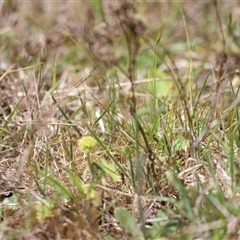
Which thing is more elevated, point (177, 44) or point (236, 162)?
point (177, 44)

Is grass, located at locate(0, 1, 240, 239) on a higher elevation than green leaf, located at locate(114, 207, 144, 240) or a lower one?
higher

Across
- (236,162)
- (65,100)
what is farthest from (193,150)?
(65,100)

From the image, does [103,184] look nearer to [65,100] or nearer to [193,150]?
[193,150]

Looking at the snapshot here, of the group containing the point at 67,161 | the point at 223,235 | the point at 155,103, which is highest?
the point at 155,103

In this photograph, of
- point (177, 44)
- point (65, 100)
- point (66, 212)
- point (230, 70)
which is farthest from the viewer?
point (177, 44)

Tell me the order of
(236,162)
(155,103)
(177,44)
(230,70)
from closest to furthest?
(236,162), (155,103), (230,70), (177,44)

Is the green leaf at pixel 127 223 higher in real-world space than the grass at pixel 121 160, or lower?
lower

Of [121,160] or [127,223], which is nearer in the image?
[127,223]

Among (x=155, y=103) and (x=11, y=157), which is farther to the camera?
(x=155, y=103)
